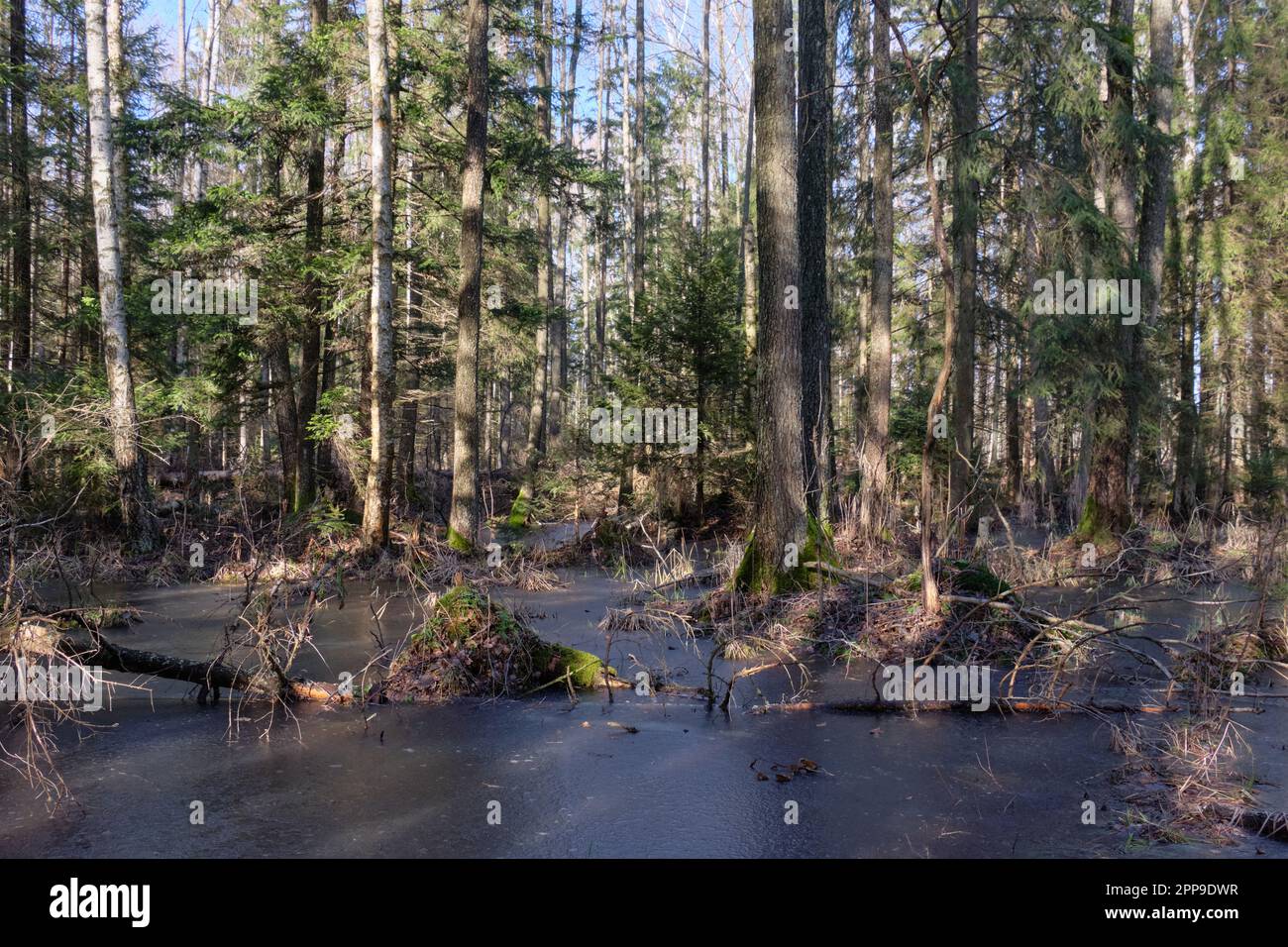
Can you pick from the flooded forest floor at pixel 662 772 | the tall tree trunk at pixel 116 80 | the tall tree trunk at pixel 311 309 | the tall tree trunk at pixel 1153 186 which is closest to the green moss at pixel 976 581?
the flooded forest floor at pixel 662 772

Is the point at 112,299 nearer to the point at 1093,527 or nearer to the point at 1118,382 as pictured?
the point at 1118,382

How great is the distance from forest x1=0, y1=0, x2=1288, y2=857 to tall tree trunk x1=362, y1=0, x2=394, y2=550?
0.09 m

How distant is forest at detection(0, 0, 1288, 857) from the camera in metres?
5.51

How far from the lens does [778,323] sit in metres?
9.55

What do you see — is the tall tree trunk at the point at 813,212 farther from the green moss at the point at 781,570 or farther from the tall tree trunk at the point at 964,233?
the tall tree trunk at the point at 964,233

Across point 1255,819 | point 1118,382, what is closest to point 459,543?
point 1255,819

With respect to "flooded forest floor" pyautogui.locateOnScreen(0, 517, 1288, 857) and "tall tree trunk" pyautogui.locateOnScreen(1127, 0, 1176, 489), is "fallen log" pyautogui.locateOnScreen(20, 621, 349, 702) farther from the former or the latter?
"tall tree trunk" pyautogui.locateOnScreen(1127, 0, 1176, 489)

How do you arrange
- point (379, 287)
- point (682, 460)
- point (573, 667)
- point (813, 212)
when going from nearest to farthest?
point (573, 667)
point (813, 212)
point (379, 287)
point (682, 460)

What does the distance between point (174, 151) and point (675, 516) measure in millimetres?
12650

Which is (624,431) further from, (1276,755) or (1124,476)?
(1276,755)

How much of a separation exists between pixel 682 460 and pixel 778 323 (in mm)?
9049

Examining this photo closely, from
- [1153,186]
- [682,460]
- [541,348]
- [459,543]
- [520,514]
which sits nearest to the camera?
[459,543]

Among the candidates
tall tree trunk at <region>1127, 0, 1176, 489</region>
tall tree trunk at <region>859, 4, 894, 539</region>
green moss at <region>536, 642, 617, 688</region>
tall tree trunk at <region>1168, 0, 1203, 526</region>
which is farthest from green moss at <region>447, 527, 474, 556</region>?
tall tree trunk at <region>1168, 0, 1203, 526</region>

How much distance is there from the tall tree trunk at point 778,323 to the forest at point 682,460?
0.06 metres
